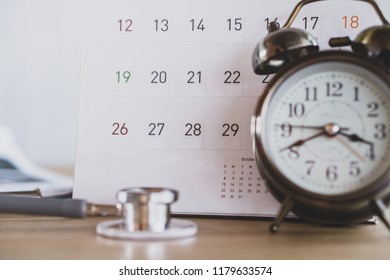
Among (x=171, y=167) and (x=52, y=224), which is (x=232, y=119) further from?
(x=52, y=224)

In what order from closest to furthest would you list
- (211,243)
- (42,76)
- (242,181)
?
1. (211,243)
2. (242,181)
3. (42,76)

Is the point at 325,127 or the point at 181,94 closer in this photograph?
the point at 325,127

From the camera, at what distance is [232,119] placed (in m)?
1.13

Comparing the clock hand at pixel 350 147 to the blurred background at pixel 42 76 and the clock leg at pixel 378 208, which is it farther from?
the blurred background at pixel 42 76

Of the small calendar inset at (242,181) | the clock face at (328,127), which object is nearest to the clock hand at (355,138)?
the clock face at (328,127)

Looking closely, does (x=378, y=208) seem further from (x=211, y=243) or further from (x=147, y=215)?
(x=147, y=215)

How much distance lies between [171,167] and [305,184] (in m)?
0.35

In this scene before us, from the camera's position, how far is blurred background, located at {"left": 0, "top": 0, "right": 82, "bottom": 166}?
178 centimetres

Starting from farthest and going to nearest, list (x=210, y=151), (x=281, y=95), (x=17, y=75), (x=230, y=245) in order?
(x=17, y=75) → (x=210, y=151) → (x=281, y=95) → (x=230, y=245)

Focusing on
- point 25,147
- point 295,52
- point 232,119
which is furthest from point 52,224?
point 25,147

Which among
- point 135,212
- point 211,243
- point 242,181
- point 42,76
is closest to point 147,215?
point 135,212

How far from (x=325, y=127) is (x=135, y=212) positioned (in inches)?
15.1

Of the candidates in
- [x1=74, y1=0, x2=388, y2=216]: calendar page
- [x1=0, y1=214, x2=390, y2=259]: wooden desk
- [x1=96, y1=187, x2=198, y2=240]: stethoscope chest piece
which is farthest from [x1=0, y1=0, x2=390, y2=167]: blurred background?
[x1=96, y1=187, x2=198, y2=240]: stethoscope chest piece

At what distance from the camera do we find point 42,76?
1813mm
